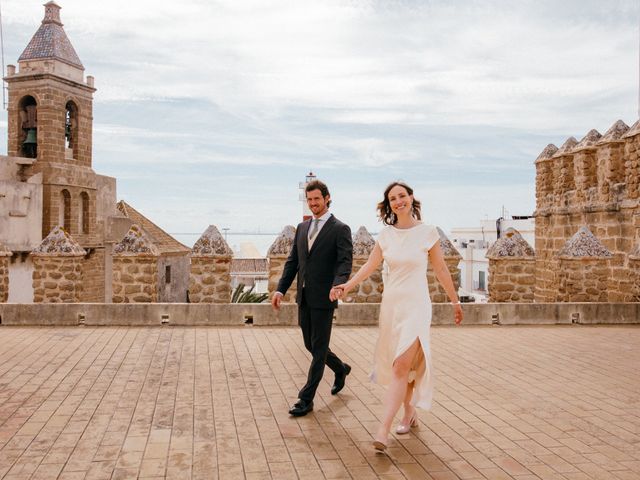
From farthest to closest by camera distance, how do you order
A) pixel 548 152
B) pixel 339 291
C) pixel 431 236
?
pixel 548 152, pixel 339 291, pixel 431 236

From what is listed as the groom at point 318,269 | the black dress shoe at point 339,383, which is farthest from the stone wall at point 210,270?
the groom at point 318,269

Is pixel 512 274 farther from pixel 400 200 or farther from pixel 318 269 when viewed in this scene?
pixel 400 200

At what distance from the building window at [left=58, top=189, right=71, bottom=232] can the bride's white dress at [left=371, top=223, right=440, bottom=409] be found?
102 feet

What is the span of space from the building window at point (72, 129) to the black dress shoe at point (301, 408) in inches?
1241

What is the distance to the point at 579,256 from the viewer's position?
475 inches

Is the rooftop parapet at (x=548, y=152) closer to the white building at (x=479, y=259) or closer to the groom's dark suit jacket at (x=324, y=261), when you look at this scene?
the groom's dark suit jacket at (x=324, y=261)

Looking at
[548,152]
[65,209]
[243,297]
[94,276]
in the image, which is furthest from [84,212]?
[548,152]

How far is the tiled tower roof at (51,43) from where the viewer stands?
32281mm

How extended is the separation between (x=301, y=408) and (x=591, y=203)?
12.0 m

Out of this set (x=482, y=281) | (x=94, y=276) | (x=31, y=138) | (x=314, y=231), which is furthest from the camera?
(x=482, y=281)

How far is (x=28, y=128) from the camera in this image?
108 ft

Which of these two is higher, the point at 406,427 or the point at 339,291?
the point at 339,291

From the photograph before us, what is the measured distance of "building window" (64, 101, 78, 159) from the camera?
33625 millimetres

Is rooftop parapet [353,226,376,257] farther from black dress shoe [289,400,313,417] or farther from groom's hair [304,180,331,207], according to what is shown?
black dress shoe [289,400,313,417]
